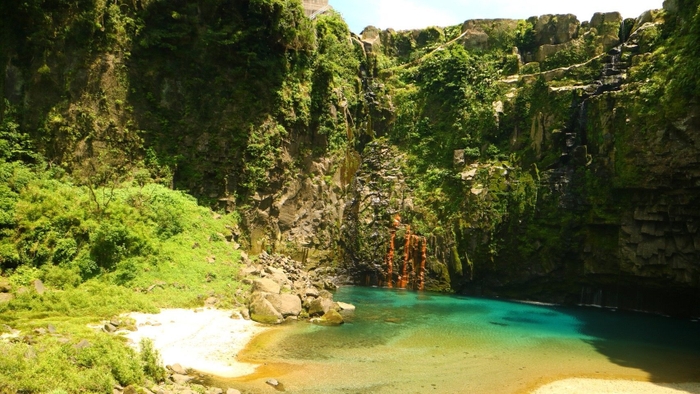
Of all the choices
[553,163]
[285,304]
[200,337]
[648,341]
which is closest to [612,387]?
[648,341]

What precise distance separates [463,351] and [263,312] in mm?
8118

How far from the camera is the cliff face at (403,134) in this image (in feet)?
83.6

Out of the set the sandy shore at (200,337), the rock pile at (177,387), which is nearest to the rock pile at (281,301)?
the sandy shore at (200,337)

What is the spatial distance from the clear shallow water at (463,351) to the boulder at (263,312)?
2.84ft

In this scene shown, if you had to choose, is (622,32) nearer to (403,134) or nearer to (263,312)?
(403,134)

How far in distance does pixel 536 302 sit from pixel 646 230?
8.38 metres

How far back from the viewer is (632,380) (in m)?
14.8

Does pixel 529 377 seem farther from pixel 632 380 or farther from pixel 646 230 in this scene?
pixel 646 230

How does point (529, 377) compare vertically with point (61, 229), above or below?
below

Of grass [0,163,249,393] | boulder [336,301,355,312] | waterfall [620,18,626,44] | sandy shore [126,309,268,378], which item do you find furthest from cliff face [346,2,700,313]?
sandy shore [126,309,268,378]

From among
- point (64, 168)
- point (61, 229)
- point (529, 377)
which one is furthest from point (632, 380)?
point (64, 168)

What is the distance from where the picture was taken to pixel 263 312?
773 inches

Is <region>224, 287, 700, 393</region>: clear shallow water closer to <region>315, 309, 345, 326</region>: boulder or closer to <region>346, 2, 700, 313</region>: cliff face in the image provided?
<region>315, 309, 345, 326</region>: boulder

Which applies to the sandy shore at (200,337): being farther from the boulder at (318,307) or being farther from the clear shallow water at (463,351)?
the boulder at (318,307)
